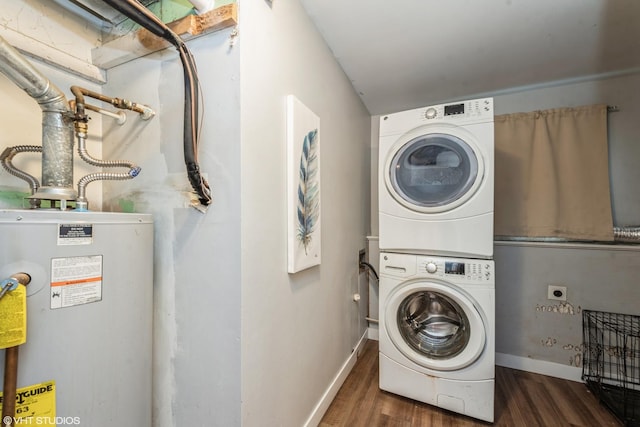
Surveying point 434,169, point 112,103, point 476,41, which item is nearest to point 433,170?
point 434,169

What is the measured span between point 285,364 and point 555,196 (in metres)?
2.33

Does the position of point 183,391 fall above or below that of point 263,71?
below

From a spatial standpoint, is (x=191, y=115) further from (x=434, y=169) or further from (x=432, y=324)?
(x=432, y=324)

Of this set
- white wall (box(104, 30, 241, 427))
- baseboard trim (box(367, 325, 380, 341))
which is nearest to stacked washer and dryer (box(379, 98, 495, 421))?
baseboard trim (box(367, 325, 380, 341))

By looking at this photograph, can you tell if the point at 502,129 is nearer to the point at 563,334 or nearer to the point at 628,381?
the point at 563,334

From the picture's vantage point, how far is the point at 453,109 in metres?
1.55

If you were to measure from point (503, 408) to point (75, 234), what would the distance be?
243 centimetres

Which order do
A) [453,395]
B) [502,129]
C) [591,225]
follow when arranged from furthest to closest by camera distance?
1. [502,129]
2. [591,225]
3. [453,395]

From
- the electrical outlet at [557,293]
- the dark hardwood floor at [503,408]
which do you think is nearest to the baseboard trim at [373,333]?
the dark hardwood floor at [503,408]

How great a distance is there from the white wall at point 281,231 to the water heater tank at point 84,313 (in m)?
0.42

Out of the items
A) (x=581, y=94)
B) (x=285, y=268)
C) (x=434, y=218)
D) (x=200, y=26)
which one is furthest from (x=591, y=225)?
(x=200, y=26)

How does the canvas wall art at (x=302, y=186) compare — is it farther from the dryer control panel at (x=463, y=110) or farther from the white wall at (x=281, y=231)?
the dryer control panel at (x=463, y=110)

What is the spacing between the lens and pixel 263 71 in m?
1.03

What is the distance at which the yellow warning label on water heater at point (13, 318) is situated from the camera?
0.65 meters
